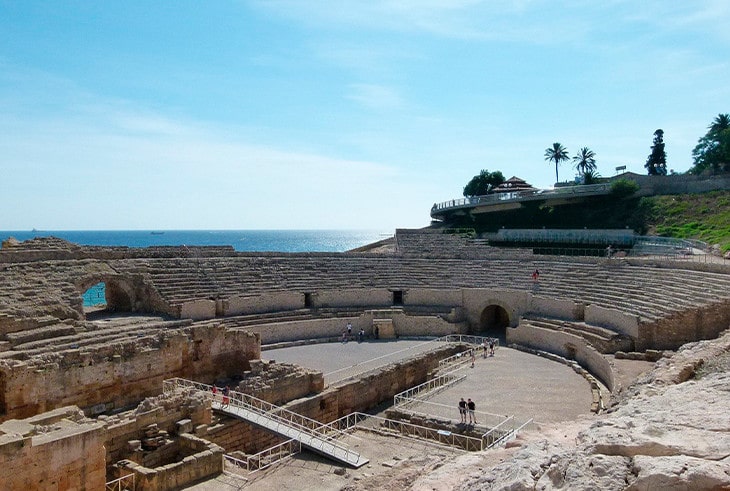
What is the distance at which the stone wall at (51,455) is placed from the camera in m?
11.2

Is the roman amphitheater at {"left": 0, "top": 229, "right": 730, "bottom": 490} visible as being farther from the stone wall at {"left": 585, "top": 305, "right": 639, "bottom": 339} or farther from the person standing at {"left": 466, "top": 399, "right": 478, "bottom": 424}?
the person standing at {"left": 466, "top": 399, "right": 478, "bottom": 424}

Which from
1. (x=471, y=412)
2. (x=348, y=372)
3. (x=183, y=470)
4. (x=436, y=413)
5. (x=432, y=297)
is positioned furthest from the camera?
(x=432, y=297)

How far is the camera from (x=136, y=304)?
26.8 m

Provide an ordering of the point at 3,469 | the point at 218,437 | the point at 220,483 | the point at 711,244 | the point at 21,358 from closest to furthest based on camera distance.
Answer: the point at 3,469
the point at 220,483
the point at 218,437
the point at 21,358
the point at 711,244

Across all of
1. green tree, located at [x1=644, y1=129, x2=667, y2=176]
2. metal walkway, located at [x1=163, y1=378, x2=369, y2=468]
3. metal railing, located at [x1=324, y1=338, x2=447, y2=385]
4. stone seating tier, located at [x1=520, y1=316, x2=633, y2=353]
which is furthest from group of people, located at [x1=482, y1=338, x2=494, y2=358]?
green tree, located at [x1=644, y1=129, x2=667, y2=176]

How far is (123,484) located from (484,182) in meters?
51.9

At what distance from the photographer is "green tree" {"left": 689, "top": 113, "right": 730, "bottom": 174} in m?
54.2

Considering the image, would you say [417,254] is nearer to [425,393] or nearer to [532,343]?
[532,343]

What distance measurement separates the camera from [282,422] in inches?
639

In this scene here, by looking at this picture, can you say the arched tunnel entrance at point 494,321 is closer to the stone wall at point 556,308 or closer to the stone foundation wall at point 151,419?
the stone wall at point 556,308

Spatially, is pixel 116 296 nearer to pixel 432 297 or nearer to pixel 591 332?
pixel 432 297

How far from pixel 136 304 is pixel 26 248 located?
524cm

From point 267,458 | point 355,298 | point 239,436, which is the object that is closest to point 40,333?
point 239,436

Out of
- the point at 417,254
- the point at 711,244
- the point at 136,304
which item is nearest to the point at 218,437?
the point at 136,304
